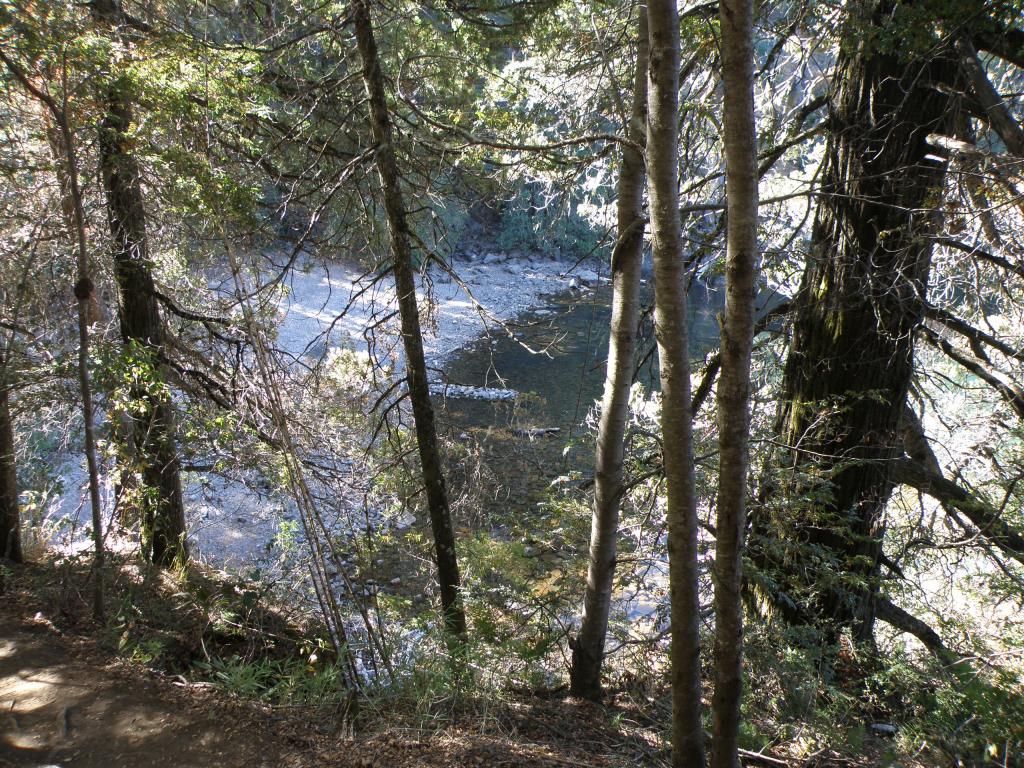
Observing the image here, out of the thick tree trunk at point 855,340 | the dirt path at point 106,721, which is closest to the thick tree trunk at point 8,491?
the dirt path at point 106,721

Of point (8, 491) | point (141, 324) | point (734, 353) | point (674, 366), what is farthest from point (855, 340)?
point (8, 491)

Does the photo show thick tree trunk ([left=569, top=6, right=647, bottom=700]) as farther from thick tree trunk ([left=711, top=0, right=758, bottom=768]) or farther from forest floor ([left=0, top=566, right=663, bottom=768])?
thick tree trunk ([left=711, top=0, right=758, bottom=768])

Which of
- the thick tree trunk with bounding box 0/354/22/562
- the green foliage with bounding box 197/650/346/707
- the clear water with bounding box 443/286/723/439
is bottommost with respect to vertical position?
the green foliage with bounding box 197/650/346/707

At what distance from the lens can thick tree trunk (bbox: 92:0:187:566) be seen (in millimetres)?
5301

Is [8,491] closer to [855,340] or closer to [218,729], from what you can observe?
[218,729]

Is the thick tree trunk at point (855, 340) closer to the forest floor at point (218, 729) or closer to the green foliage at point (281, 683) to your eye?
the forest floor at point (218, 729)

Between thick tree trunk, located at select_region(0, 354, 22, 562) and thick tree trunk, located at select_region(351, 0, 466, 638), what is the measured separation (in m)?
3.06

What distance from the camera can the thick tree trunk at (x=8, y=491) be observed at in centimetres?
517

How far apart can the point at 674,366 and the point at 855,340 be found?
7.92 ft

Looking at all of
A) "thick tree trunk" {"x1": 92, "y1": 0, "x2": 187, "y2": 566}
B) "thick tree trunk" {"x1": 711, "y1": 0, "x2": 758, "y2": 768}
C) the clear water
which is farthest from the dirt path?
the clear water

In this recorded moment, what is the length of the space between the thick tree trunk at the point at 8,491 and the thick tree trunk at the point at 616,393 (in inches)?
180

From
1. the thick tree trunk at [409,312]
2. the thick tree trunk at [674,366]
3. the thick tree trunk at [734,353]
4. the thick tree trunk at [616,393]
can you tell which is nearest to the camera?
the thick tree trunk at [734,353]

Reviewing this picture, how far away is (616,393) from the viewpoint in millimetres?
4332

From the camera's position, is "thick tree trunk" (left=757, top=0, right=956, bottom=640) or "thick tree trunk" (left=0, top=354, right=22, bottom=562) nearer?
"thick tree trunk" (left=757, top=0, right=956, bottom=640)
